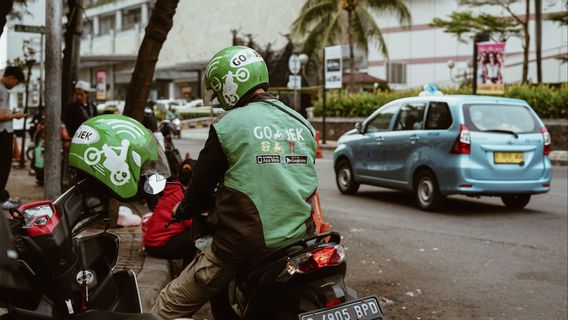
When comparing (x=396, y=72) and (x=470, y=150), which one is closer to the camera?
(x=470, y=150)

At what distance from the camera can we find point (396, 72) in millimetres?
52344

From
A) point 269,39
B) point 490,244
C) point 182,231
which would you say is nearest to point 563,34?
point 269,39

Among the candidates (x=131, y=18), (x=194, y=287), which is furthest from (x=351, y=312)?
(x=131, y=18)

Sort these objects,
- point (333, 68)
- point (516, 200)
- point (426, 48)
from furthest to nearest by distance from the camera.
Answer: point (426, 48)
point (333, 68)
point (516, 200)

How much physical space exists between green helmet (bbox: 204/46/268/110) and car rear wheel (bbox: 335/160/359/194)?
973 centimetres

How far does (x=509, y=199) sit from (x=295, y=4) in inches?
1856

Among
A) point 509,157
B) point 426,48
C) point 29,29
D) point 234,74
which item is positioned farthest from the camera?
point 426,48

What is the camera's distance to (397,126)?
11828 millimetres

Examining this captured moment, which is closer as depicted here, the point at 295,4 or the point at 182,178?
the point at 182,178

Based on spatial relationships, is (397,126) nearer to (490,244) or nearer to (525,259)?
(490,244)

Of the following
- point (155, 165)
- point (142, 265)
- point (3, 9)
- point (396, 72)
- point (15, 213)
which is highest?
point (396, 72)

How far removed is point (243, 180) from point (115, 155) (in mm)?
546

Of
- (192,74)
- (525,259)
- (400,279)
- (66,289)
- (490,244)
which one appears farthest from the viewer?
(192,74)

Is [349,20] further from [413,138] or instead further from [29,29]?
[29,29]
